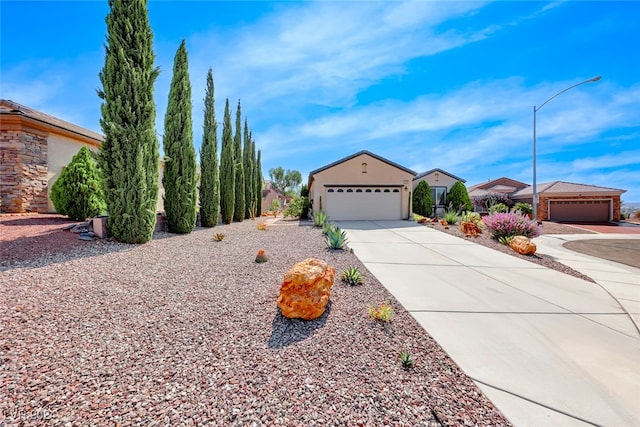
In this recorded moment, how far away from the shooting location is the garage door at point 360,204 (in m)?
15.6

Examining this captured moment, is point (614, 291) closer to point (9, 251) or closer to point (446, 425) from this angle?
point (446, 425)

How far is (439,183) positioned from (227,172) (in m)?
17.1

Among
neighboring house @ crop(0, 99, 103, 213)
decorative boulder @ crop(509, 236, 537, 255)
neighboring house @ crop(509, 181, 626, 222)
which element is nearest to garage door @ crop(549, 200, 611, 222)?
neighboring house @ crop(509, 181, 626, 222)

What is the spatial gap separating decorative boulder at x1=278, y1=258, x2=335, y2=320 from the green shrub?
299 inches

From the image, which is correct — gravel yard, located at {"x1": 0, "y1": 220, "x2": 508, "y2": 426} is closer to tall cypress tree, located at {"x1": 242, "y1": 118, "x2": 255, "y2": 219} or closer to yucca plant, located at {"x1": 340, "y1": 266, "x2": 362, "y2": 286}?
yucca plant, located at {"x1": 340, "y1": 266, "x2": 362, "y2": 286}

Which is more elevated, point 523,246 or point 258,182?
point 258,182

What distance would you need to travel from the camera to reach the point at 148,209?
607cm

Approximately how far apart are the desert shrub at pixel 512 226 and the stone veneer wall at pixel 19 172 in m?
16.1

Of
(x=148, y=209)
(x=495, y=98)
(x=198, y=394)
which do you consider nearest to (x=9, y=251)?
(x=148, y=209)

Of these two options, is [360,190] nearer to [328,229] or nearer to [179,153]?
[328,229]

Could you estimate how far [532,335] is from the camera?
109 inches

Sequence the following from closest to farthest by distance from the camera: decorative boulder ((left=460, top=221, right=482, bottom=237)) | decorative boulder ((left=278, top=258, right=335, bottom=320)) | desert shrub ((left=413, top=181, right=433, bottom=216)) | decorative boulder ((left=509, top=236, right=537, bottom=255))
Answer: decorative boulder ((left=278, top=258, right=335, bottom=320)) < decorative boulder ((left=509, top=236, right=537, bottom=255)) < decorative boulder ((left=460, top=221, right=482, bottom=237)) < desert shrub ((left=413, top=181, right=433, bottom=216))

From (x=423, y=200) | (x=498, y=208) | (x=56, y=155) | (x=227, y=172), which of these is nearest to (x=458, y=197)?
(x=423, y=200)

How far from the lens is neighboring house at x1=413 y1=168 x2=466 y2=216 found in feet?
67.6
